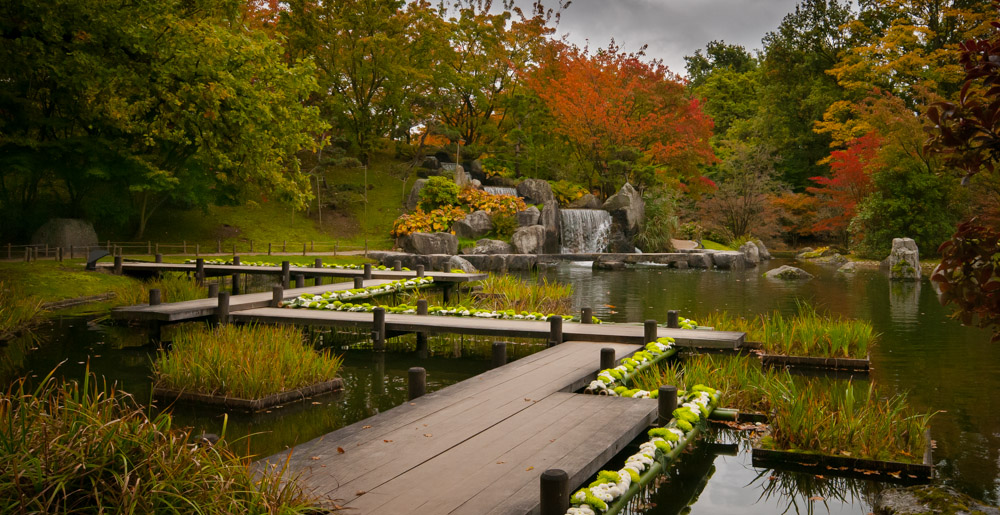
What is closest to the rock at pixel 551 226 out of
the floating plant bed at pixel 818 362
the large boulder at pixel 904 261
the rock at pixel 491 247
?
the rock at pixel 491 247

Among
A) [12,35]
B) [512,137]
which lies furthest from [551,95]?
[12,35]

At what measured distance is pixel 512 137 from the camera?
3866 cm

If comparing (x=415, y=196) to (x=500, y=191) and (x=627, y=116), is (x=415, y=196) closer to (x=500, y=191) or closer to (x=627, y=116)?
(x=500, y=191)

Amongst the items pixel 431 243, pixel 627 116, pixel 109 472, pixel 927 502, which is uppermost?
pixel 627 116

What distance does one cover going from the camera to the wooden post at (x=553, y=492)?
4074 millimetres

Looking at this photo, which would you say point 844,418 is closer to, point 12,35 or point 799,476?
point 799,476

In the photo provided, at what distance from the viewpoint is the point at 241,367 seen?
8.45m

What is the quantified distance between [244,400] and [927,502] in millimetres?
6899

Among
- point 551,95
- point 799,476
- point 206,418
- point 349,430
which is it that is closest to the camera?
point 349,430

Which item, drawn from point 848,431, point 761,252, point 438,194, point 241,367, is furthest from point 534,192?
point 848,431

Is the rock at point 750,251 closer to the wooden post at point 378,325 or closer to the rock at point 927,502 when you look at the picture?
the wooden post at point 378,325

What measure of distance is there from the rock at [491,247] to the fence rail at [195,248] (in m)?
4.63

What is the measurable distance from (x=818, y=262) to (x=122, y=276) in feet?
97.2

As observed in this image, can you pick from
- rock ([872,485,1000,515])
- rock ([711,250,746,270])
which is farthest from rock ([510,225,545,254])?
rock ([872,485,1000,515])
